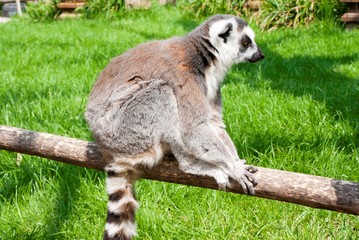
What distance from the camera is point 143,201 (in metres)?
3.11

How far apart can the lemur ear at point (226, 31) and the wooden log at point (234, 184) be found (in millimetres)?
812

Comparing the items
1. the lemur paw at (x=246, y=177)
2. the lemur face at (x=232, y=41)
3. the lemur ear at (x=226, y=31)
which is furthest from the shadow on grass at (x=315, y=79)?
the lemur paw at (x=246, y=177)

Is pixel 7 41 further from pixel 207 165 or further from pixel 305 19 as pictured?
pixel 207 165

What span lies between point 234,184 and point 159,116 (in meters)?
0.55

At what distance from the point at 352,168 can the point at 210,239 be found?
3.68 feet

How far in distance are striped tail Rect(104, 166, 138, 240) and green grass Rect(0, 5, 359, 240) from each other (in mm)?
530

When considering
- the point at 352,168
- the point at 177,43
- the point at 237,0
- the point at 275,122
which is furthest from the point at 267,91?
the point at 237,0

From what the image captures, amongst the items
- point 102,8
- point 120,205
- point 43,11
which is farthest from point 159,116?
point 43,11

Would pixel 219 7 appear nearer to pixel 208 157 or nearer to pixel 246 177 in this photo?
pixel 208 157

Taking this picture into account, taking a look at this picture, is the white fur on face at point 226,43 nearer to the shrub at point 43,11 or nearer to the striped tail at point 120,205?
the striped tail at point 120,205

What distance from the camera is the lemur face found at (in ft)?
9.59

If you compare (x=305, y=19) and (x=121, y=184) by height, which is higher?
(x=121, y=184)

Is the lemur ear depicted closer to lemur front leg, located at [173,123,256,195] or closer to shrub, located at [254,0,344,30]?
lemur front leg, located at [173,123,256,195]

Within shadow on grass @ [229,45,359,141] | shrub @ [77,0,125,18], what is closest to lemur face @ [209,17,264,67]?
shadow on grass @ [229,45,359,141]
